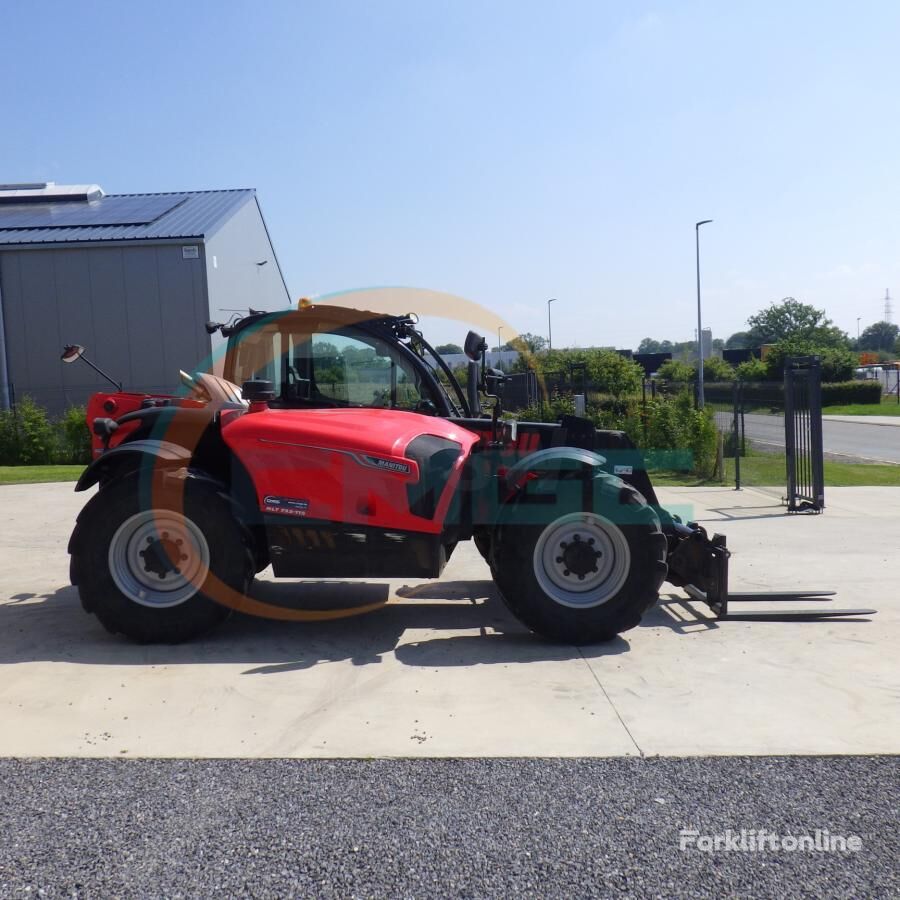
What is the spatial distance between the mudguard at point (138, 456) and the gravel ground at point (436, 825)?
7.65ft

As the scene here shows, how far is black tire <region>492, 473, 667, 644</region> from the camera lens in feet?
19.8

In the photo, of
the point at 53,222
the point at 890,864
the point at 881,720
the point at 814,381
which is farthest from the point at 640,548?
the point at 53,222

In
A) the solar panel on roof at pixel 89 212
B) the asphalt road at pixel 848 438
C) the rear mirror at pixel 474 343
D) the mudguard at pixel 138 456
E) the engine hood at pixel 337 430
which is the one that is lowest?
the asphalt road at pixel 848 438

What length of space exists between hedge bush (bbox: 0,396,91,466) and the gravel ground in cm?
1773

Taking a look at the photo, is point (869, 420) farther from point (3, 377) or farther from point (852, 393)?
point (3, 377)

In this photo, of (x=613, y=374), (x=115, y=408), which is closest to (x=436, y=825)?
(x=115, y=408)

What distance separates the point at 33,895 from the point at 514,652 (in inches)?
132

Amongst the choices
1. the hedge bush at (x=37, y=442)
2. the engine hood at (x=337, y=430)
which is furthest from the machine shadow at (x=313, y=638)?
the hedge bush at (x=37, y=442)

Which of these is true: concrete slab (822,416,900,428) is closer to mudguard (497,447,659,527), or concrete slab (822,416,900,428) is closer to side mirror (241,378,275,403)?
mudguard (497,447,659,527)

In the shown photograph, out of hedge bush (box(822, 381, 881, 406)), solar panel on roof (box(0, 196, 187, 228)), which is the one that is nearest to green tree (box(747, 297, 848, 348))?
hedge bush (box(822, 381, 881, 406))

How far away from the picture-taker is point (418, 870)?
10.9ft

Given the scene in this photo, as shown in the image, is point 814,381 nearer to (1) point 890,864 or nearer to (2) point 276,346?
(2) point 276,346

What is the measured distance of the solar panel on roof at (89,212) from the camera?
82.8 ft

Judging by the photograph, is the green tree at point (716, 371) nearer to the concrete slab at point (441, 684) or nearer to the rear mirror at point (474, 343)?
the concrete slab at point (441, 684)
